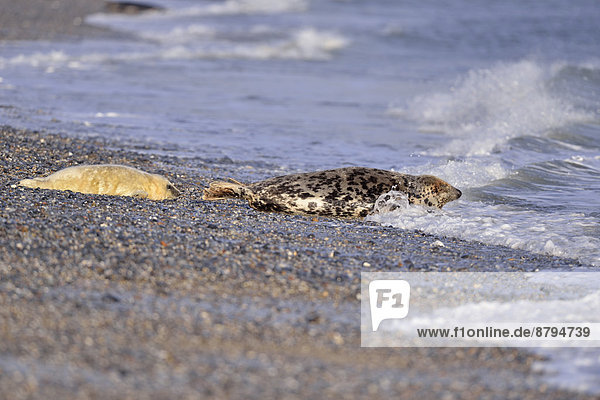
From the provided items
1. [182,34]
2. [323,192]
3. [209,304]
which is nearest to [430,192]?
[323,192]

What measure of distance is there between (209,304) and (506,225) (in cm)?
348

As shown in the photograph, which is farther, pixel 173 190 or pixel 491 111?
pixel 491 111

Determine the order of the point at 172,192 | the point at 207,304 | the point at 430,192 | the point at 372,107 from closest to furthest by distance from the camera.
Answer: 1. the point at 207,304
2. the point at 172,192
3. the point at 430,192
4. the point at 372,107

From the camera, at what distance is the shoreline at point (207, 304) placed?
3615 mm

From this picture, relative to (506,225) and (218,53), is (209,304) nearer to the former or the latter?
(506,225)

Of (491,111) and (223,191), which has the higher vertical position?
(223,191)

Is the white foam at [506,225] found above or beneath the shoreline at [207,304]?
beneath

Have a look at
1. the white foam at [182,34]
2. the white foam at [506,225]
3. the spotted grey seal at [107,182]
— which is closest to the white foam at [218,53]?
the white foam at [182,34]

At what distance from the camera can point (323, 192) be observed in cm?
723

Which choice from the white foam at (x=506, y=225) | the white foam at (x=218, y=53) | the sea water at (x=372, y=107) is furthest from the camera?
the white foam at (x=218, y=53)

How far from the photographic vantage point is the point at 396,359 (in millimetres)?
4012

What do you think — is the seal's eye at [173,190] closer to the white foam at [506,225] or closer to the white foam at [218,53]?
the white foam at [506,225]

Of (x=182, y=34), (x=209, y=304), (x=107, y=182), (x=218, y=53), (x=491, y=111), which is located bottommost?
(x=491, y=111)

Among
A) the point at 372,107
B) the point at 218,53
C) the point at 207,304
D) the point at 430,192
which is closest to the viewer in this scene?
the point at 207,304
